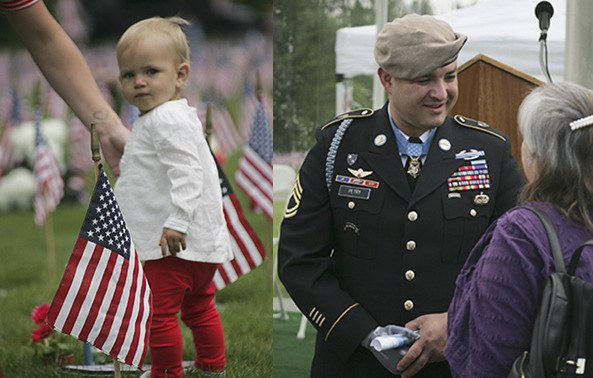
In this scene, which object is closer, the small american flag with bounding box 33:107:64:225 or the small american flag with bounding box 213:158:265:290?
the small american flag with bounding box 213:158:265:290

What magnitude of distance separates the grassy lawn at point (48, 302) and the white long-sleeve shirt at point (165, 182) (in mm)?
893

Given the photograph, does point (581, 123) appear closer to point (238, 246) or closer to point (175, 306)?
point (175, 306)

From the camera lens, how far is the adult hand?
3254 mm

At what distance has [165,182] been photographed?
4.80 m

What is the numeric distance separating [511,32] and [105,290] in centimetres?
288

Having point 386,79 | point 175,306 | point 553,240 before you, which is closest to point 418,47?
point 386,79

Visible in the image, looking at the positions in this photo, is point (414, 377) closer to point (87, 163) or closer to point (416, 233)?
point (416, 233)

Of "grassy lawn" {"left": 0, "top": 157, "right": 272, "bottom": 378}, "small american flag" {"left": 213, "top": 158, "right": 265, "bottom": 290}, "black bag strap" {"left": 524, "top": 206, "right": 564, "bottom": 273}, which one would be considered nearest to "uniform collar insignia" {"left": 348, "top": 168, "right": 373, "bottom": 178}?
"black bag strap" {"left": 524, "top": 206, "right": 564, "bottom": 273}

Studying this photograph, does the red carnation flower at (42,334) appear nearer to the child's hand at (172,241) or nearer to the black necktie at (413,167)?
the child's hand at (172,241)

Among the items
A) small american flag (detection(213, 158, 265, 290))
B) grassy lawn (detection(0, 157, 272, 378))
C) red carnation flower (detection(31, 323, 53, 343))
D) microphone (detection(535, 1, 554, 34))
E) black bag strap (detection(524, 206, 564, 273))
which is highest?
microphone (detection(535, 1, 554, 34))

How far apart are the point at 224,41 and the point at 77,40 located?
4.81 metres

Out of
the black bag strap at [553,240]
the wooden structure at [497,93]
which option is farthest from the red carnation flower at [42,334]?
the black bag strap at [553,240]

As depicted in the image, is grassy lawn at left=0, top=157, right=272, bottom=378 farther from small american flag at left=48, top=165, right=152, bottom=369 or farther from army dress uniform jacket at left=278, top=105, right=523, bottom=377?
army dress uniform jacket at left=278, top=105, right=523, bottom=377

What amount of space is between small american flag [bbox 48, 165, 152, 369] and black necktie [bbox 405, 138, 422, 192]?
1178 mm
